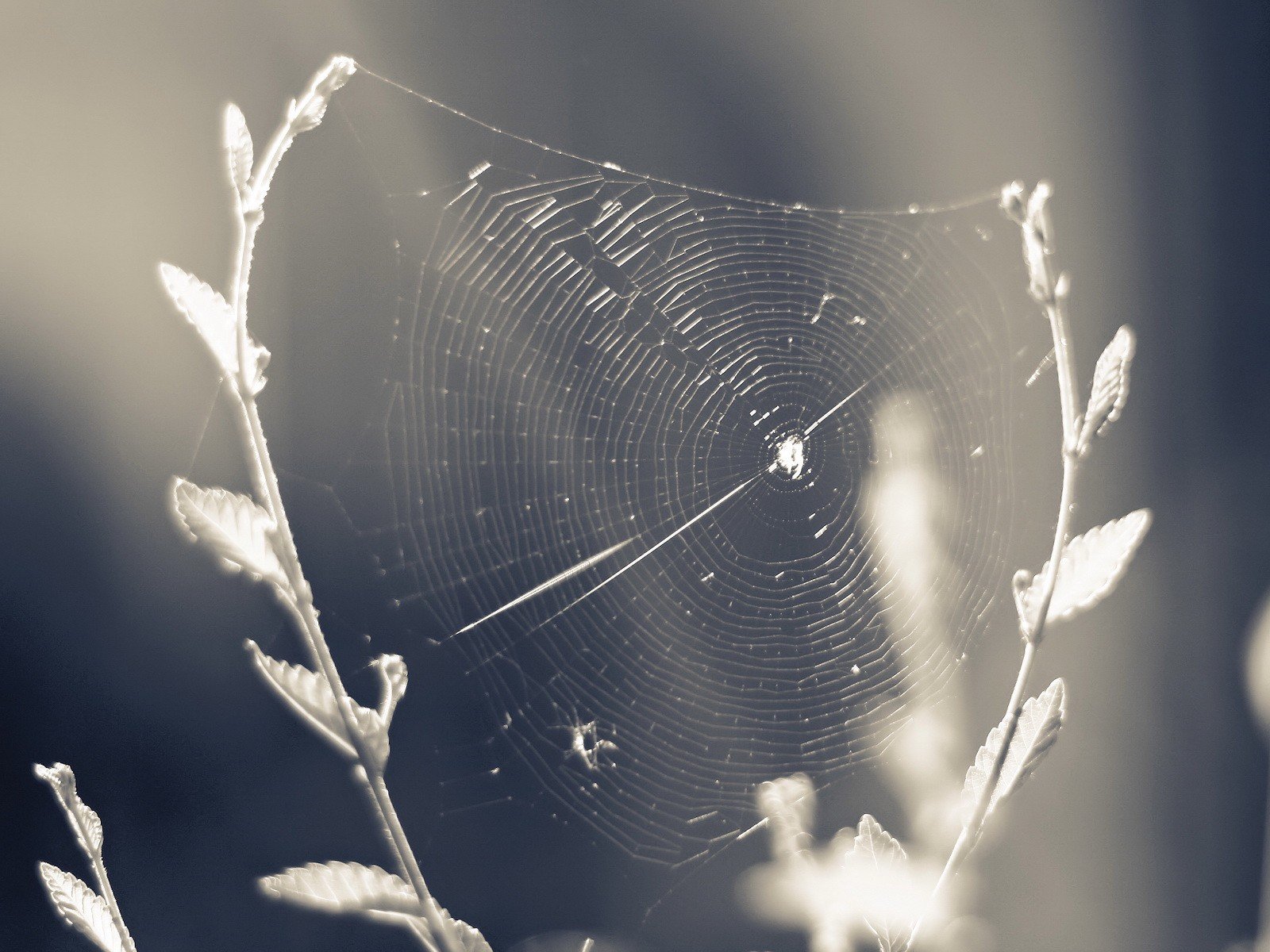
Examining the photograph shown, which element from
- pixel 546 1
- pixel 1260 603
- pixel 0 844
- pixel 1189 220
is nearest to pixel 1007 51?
pixel 1189 220

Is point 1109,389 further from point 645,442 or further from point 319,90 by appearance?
point 645,442

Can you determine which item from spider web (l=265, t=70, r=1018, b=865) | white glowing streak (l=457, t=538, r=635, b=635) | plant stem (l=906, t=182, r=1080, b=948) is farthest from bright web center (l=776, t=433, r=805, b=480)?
plant stem (l=906, t=182, r=1080, b=948)

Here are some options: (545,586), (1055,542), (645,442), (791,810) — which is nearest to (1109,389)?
(1055,542)

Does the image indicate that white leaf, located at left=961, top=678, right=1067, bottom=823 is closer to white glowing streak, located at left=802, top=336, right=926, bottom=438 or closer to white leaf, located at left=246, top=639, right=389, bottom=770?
white leaf, located at left=246, top=639, right=389, bottom=770

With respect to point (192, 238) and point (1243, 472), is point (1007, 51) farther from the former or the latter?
point (192, 238)

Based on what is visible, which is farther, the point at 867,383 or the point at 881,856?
the point at 867,383

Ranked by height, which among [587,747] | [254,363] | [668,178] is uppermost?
[668,178]

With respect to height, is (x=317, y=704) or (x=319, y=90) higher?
(x=319, y=90)

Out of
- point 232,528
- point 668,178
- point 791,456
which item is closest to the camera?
point 232,528
